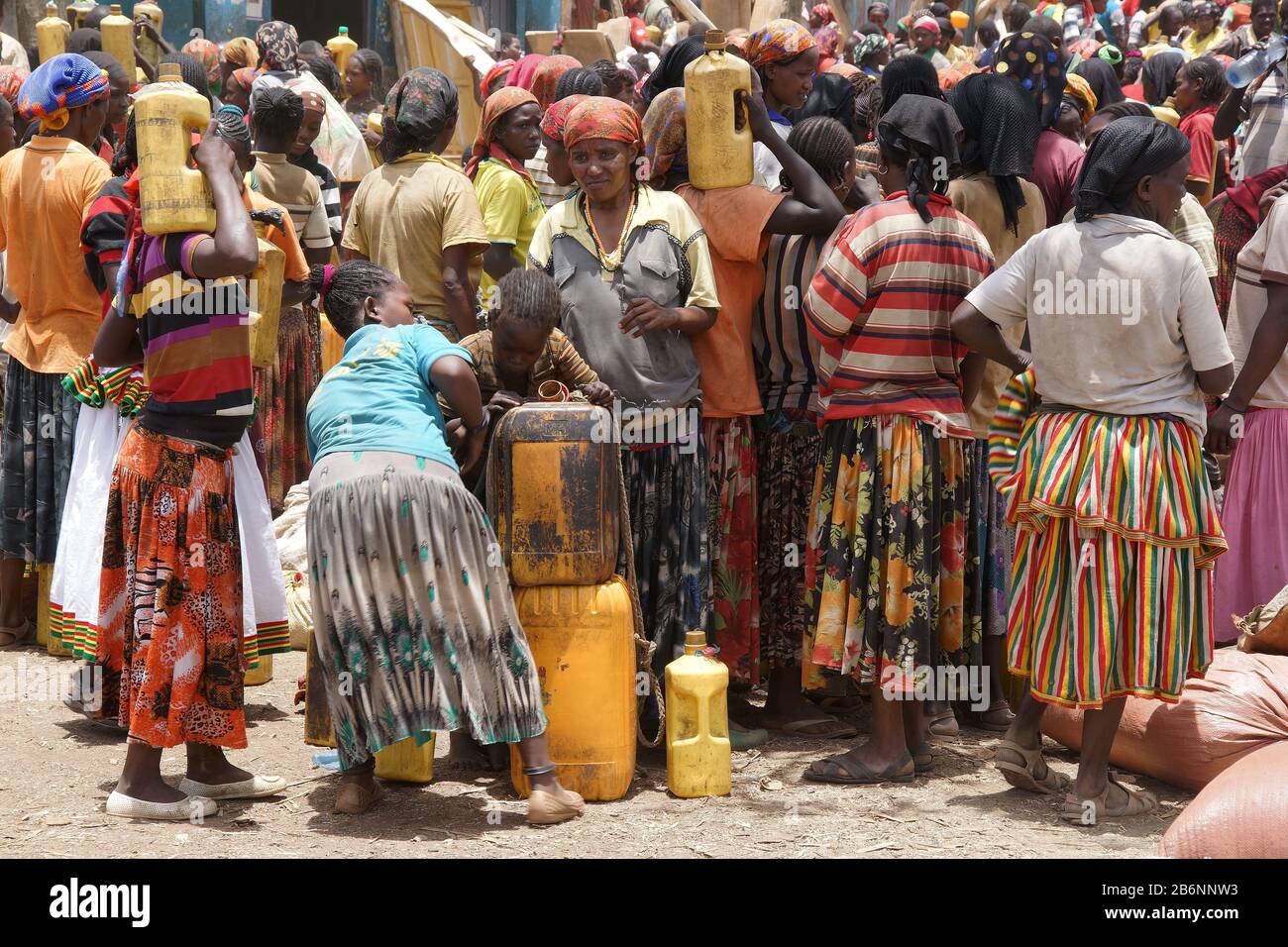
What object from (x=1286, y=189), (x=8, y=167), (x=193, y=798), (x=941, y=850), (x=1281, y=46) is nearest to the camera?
(x=941, y=850)

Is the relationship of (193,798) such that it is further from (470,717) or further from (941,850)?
(941,850)

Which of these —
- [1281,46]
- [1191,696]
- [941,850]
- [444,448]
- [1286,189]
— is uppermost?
[1281,46]

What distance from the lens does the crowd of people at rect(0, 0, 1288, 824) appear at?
4355 millimetres

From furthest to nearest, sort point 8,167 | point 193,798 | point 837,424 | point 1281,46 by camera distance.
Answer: point 1281,46
point 8,167
point 837,424
point 193,798

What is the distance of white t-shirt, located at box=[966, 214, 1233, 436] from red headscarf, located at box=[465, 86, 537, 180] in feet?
10.3

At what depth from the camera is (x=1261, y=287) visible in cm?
567

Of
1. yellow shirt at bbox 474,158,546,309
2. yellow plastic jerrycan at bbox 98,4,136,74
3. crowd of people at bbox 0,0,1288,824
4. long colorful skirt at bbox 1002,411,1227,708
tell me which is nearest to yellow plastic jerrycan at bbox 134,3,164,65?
yellow plastic jerrycan at bbox 98,4,136,74

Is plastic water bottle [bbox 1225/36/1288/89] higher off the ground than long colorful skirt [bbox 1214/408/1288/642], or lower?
higher

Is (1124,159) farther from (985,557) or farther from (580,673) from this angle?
(580,673)

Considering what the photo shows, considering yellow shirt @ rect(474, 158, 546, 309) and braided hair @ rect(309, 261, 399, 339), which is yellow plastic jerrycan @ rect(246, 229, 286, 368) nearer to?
braided hair @ rect(309, 261, 399, 339)

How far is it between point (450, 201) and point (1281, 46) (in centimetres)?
448

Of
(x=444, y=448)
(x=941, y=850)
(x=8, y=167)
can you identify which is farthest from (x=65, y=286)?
(x=941, y=850)

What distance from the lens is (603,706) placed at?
468 centimetres

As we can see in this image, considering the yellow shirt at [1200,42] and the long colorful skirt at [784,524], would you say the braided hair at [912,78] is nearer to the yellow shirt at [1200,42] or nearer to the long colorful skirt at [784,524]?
the long colorful skirt at [784,524]
